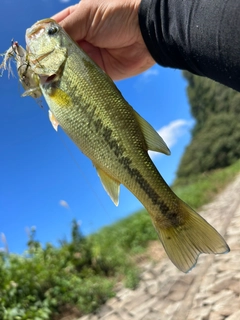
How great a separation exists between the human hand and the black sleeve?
0.44 feet

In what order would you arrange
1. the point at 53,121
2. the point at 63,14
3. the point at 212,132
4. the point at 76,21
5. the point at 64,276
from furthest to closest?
the point at 212,132 < the point at 64,276 < the point at 63,14 < the point at 76,21 < the point at 53,121

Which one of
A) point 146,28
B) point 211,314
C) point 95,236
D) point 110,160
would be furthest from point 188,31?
point 95,236

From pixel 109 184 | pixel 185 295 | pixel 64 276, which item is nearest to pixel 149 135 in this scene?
pixel 109 184

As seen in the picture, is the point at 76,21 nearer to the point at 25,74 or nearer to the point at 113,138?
the point at 25,74

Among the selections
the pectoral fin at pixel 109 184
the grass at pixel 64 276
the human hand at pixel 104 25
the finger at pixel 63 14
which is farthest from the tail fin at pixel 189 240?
the grass at pixel 64 276

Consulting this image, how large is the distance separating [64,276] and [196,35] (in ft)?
17.7

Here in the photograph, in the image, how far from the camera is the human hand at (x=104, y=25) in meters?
2.47

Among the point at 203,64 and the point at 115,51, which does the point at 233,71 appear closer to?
the point at 203,64

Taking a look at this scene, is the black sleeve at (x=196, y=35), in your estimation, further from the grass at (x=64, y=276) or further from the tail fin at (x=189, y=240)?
the grass at (x=64, y=276)

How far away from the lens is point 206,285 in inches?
215

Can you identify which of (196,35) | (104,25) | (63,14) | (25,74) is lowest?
(196,35)

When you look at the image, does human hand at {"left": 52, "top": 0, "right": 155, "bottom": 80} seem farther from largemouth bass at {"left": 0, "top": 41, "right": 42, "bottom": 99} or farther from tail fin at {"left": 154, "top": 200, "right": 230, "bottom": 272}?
tail fin at {"left": 154, "top": 200, "right": 230, "bottom": 272}

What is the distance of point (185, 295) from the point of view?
212 inches

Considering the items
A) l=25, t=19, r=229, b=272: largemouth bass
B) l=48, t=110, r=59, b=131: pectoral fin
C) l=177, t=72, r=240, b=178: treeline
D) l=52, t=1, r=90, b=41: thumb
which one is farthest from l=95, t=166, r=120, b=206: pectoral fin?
l=177, t=72, r=240, b=178: treeline
